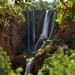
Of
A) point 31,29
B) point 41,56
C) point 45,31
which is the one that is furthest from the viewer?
point 31,29

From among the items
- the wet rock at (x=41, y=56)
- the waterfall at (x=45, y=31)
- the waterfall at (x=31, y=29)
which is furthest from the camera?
the waterfall at (x=31, y=29)

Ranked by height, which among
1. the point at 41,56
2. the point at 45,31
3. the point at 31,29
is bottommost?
the point at 41,56

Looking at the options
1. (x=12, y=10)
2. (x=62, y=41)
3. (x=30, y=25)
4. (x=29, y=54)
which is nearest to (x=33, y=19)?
(x=30, y=25)

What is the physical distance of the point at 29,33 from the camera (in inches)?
1064

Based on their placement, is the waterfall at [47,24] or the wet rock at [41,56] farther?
the waterfall at [47,24]

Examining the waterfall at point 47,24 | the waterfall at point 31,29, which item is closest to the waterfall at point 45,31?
the waterfall at point 47,24

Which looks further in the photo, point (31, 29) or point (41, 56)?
point (31, 29)

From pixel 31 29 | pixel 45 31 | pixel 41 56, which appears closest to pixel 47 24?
pixel 45 31

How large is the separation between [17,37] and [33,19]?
290cm

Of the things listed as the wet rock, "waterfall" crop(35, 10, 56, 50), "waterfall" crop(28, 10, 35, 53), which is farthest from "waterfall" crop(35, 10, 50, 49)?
the wet rock

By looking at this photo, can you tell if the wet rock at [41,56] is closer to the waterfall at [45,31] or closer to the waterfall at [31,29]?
the waterfall at [45,31]

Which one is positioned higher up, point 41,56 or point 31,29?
point 31,29

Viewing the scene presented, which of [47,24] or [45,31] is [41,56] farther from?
[47,24]

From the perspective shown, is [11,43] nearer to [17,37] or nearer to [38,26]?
[17,37]
